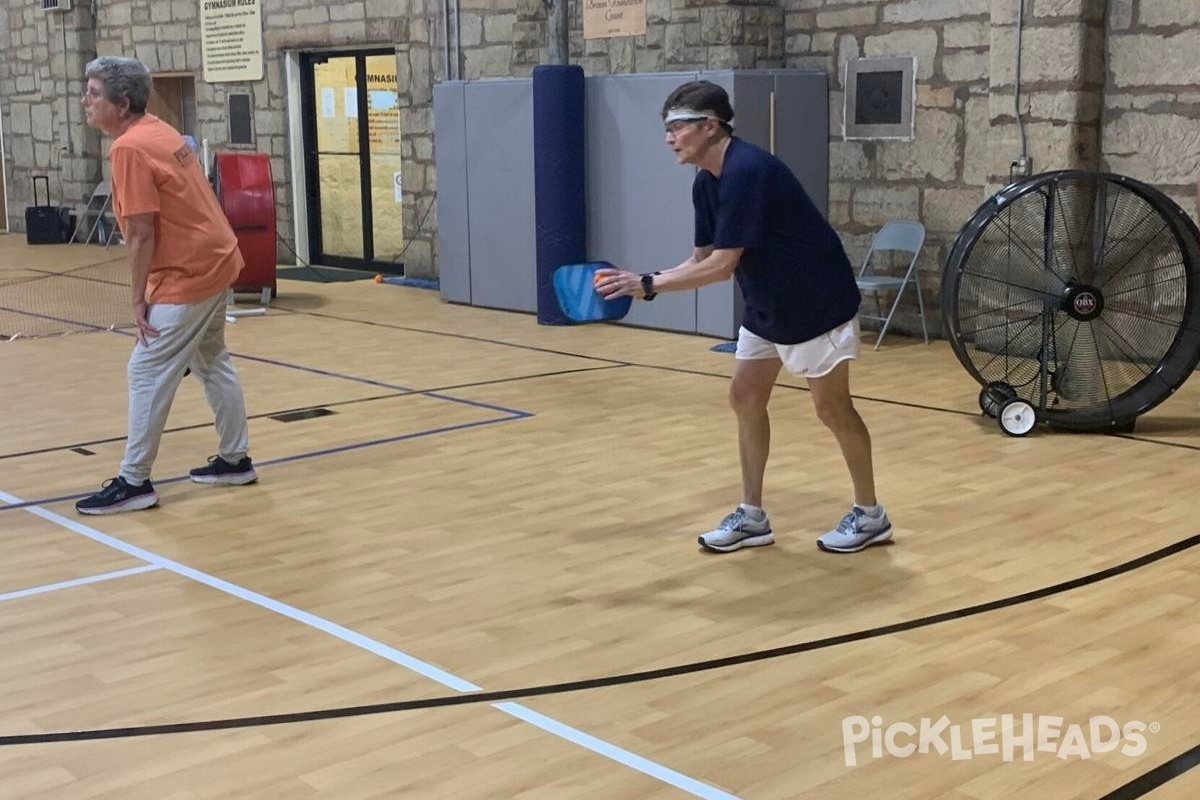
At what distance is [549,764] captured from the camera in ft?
9.54

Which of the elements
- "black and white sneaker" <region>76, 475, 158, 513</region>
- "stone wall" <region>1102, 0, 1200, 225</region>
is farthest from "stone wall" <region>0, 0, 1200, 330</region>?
"black and white sneaker" <region>76, 475, 158, 513</region>

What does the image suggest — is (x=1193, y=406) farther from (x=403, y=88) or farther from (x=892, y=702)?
(x=403, y=88)

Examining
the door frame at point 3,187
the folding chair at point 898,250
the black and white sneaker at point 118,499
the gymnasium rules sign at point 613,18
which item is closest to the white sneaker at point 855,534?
the black and white sneaker at point 118,499

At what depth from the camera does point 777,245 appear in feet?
13.2

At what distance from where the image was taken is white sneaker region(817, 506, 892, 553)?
4.34 meters

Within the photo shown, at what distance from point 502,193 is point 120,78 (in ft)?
17.1

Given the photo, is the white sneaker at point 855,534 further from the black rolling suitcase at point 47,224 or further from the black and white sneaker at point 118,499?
the black rolling suitcase at point 47,224

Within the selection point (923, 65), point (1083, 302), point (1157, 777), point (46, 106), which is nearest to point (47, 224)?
point (46, 106)

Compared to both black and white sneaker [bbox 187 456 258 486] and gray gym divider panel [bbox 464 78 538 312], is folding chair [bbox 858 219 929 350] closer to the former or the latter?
gray gym divider panel [bbox 464 78 538 312]

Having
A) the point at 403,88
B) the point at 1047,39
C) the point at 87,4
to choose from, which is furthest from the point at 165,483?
the point at 87,4

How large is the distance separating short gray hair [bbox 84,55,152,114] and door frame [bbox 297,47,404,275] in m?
7.55

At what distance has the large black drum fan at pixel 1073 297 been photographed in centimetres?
589

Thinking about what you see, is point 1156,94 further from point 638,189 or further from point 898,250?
point 638,189

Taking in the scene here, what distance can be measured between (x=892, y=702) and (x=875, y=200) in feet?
19.4
